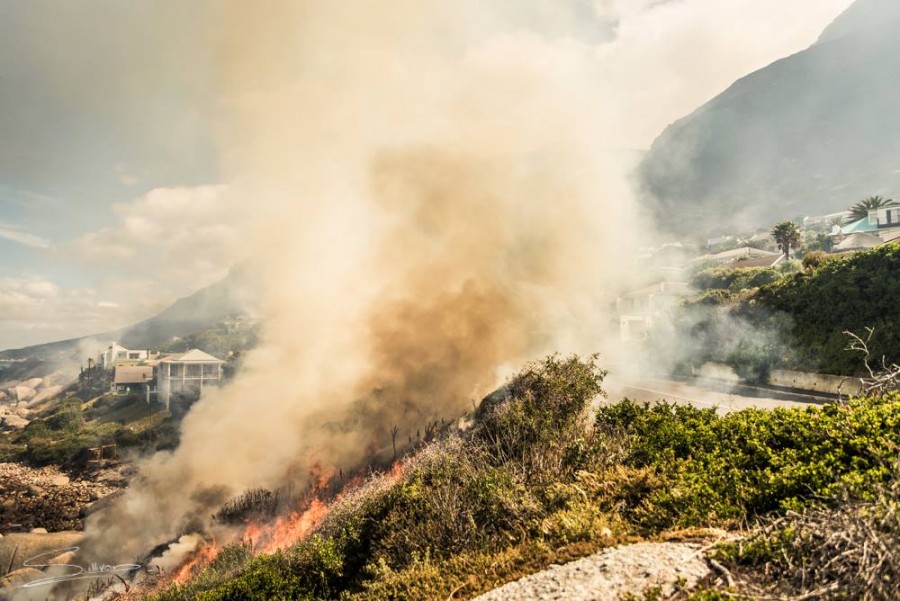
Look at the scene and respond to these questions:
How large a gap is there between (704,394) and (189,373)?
2414 inches

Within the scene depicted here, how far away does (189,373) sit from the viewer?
6431 cm

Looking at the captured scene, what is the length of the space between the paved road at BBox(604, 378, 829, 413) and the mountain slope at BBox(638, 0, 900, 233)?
115605 mm

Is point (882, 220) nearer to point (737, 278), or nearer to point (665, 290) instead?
point (737, 278)

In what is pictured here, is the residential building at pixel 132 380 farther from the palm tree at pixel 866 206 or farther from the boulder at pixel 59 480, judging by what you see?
the palm tree at pixel 866 206

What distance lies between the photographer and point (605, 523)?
659 cm

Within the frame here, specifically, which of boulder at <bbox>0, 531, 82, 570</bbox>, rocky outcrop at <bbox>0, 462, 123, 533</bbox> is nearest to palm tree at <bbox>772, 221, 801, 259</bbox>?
boulder at <bbox>0, 531, 82, 570</bbox>

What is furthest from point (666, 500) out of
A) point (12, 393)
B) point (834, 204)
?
point (834, 204)

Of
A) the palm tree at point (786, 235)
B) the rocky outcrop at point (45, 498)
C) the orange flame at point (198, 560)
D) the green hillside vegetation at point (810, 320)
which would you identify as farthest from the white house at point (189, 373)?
the palm tree at point (786, 235)

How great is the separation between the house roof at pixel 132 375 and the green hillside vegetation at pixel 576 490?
73.4 metres

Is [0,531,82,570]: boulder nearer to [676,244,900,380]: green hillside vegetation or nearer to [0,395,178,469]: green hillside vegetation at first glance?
[0,395,178,469]: green hillside vegetation

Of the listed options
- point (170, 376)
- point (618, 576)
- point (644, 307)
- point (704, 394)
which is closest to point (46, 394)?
point (170, 376)

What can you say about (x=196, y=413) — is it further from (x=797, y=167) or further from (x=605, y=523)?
(x=797, y=167)

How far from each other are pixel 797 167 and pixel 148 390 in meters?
166

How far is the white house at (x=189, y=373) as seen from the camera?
6316cm
